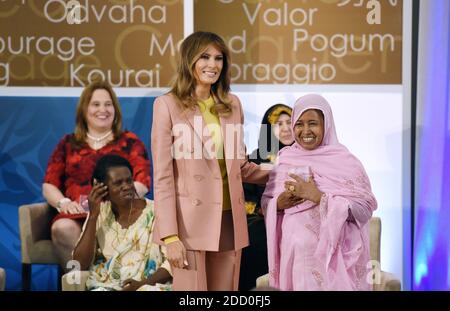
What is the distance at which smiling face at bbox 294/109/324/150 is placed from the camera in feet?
13.2

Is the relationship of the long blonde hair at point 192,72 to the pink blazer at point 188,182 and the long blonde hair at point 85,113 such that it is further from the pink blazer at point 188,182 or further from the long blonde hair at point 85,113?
the long blonde hair at point 85,113

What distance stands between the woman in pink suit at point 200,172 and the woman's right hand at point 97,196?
80 centimetres

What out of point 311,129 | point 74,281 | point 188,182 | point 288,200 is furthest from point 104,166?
point 311,129

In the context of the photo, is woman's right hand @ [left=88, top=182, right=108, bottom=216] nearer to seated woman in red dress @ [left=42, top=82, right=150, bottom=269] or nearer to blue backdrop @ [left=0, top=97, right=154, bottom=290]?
seated woman in red dress @ [left=42, top=82, right=150, bottom=269]

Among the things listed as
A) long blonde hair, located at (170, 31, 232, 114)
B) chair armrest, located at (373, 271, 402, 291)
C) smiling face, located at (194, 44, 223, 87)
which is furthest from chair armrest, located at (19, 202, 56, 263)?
chair armrest, located at (373, 271, 402, 291)

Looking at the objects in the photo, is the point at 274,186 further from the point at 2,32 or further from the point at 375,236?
the point at 2,32

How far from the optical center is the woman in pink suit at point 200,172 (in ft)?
12.7

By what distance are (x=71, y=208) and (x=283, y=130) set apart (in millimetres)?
1385

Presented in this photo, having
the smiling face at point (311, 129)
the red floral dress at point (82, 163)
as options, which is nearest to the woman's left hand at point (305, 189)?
the smiling face at point (311, 129)

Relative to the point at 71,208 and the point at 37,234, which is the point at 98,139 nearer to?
the point at 71,208

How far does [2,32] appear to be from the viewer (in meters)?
4.71

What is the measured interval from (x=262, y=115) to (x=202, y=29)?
651 mm
